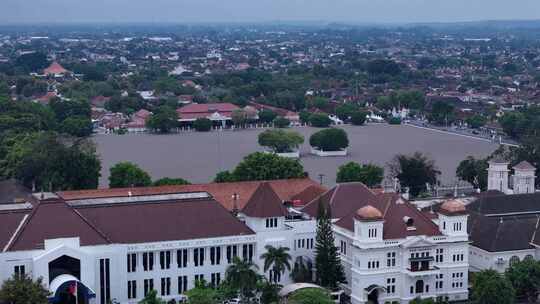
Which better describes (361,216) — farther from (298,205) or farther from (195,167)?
(195,167)

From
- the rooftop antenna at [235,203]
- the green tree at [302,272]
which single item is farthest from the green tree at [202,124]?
the green tree at [302,272]

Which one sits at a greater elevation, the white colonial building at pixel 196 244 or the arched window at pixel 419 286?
the white colonial building at pixel 196 244

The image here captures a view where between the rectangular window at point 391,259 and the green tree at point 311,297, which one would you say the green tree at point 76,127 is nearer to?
the rectangular window at point 391,259

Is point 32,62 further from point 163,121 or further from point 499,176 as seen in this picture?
point 499,176

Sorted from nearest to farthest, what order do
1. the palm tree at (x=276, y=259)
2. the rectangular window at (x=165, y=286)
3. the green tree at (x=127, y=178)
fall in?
the palm tree at (x=276, y=259) < the rectangular window at (x=165, y=286) < the green tree at (x=127, y=178)

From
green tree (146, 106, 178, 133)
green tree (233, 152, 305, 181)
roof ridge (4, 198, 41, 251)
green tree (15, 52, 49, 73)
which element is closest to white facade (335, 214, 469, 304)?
roof ridge (4, 198, 41, 251)

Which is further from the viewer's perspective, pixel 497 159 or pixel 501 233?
pixel 497 159

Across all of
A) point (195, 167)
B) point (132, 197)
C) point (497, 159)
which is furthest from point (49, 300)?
point (195, 167)

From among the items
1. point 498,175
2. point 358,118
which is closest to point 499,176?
point 498,175
